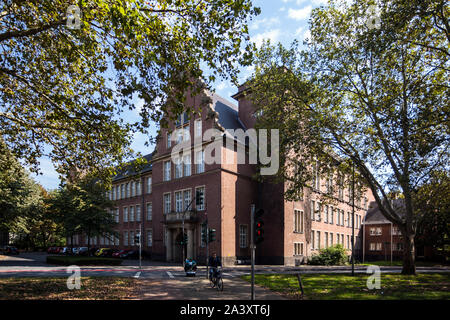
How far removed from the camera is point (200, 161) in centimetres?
3475

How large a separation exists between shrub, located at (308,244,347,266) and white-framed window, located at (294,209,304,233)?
3634 millimetres

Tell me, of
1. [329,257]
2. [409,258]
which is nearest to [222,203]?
[329,257]

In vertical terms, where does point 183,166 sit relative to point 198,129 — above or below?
below

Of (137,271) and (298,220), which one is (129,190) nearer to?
(298,220)

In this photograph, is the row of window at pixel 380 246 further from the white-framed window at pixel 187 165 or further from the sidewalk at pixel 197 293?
the sidewalk at pixel 197 293

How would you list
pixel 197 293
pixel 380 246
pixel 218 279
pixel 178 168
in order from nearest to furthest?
1. pixel 197 293
2. pixel 218 279
3. pixel 178 168
4. pixel 380 246

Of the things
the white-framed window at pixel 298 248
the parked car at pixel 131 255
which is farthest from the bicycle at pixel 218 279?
the parked car at pixel 131 255

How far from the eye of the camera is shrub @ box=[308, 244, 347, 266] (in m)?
38.0

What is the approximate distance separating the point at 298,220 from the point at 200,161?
1336 centimetres

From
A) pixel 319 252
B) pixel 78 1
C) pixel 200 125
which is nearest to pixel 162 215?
pixel 200 125

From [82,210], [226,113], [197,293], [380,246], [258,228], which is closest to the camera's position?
[258,228]

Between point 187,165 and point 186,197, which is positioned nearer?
point 186,197

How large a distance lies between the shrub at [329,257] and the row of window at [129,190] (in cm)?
2312

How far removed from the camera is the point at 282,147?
21734mm
